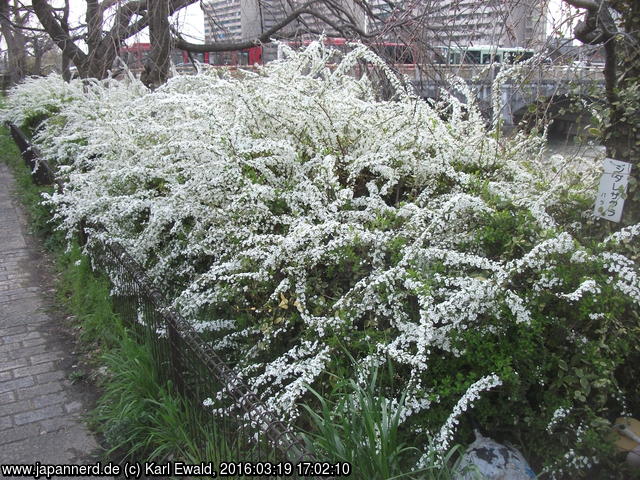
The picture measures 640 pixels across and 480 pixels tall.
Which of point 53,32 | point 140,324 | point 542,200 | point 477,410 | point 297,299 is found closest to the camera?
point 477,410

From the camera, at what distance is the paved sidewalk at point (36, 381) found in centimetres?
319

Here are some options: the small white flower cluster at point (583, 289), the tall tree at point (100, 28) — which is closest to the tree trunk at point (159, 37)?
the tall tree at point (100, 28)

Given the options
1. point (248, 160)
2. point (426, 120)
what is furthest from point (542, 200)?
point (248, 160)

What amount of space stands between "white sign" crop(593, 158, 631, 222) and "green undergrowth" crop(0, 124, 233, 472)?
2.31 meters

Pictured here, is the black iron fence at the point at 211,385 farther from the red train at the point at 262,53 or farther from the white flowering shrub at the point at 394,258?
the red train at the point at 262,53

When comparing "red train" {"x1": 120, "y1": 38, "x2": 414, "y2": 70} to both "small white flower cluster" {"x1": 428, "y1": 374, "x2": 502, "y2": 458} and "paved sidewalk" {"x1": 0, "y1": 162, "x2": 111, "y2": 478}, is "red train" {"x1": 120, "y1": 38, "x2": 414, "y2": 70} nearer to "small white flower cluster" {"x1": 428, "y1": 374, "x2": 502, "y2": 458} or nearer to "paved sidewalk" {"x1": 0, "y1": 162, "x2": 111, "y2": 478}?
"paved sidewalk" {"x1": 0, "y1": 162, "x2": 111, "y2": 478}

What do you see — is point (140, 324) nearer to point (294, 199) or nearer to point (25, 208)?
point (294, 199)

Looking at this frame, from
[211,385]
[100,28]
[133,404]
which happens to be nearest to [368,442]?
[211,385]

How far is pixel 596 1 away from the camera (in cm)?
316

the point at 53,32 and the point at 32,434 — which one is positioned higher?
the point at 53,32

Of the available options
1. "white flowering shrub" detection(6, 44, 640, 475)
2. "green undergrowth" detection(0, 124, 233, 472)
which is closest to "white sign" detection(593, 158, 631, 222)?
"white flowering shrub" detection(6, 44, 640, 475)

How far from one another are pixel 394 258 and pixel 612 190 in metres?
1.26

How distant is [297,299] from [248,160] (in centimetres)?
121

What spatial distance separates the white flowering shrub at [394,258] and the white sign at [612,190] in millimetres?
179
